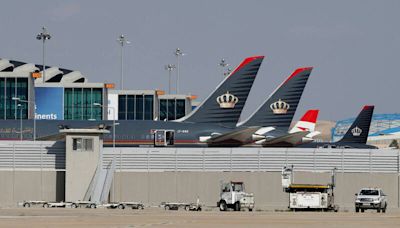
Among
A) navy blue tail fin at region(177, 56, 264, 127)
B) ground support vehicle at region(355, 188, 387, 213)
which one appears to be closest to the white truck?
ground support vehicle at region(355, 188, 387, 213)

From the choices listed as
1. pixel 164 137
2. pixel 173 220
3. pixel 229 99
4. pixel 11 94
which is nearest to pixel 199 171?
pixel 164 137

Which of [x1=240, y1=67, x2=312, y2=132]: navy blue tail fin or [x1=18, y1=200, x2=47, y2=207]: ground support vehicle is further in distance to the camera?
[x1=240, y1=67, x2=312, y2=132]: navy blue tail fin

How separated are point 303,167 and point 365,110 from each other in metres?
32.9

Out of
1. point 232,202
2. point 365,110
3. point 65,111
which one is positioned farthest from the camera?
point 65,111

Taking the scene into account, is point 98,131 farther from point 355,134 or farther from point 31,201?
point 355,134

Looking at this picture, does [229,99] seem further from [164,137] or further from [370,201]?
[370,201]

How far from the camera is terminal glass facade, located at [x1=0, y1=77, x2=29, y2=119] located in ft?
589

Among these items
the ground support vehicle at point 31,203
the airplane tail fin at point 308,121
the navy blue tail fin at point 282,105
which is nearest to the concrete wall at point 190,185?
the ground support vehicle at point 31,203

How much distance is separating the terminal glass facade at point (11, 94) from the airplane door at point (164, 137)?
70989mm

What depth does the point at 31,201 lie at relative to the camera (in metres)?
88.3

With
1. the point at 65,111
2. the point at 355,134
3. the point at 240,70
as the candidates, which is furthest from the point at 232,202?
the point at 65,111

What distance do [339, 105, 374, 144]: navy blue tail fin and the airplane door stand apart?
23.6 metres

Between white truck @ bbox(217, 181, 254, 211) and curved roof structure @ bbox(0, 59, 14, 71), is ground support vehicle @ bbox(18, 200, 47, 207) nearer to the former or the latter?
white truck @ bbox(217, 181, 254, 211)

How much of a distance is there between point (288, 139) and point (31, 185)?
31077 millimetres
